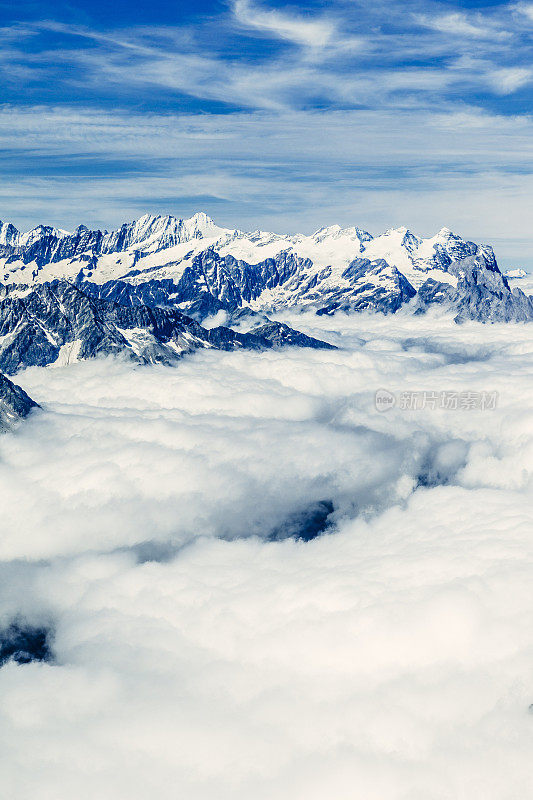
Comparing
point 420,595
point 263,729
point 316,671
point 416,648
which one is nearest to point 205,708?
point 263,729

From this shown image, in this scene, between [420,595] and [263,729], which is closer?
[263,729]

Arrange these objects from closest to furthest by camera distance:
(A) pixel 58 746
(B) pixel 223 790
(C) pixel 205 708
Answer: (B) pixel 223 790 → (A) pixel 58 746 → (C) pixel 205 708

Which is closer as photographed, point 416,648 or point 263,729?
point 263,729

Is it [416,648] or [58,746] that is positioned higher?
[416,648]

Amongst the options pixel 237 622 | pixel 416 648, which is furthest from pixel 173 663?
pixel 416 648

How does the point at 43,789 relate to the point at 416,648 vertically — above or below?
below

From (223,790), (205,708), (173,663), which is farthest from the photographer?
(173,663)

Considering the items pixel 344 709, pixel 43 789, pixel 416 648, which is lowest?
pixel 43 789

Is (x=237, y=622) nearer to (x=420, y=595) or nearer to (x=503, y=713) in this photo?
(x=420, y=595)

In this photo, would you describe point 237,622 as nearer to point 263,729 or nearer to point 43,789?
point 263,729
